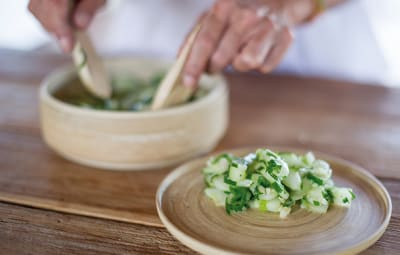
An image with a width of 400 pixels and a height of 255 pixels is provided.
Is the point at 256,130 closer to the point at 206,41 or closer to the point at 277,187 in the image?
the point at 206,41

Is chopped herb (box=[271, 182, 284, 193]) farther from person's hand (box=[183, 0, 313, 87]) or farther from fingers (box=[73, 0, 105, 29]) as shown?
fingers (box=[73, 0, 105, 29])

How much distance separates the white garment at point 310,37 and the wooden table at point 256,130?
0.20m

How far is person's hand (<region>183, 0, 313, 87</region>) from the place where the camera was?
1.15 meters

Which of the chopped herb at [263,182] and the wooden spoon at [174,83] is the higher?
the wooden spoon at [174,83]

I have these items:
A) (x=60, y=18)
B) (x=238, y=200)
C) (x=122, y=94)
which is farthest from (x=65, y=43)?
(x=238, y=200)

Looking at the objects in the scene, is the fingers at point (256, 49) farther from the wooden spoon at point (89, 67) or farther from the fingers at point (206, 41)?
the wooden spoon at point (89, 67)

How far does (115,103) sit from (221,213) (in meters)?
0.43

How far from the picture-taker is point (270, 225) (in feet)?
2.87

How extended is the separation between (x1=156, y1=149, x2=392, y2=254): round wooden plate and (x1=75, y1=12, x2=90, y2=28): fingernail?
466 millimetres

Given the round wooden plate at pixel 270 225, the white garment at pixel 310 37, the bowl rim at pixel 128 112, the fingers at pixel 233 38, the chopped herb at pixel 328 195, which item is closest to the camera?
the round wooden plate at pixel 270 225

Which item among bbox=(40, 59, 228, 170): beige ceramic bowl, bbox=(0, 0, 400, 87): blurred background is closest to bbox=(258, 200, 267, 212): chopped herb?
bbox=(40, 59, 228, 170): beige ceramic bowl

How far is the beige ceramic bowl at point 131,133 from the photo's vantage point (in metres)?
1.07

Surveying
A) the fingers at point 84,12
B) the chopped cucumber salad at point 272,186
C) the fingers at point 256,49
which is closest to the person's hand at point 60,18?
the fingers at point 84,12

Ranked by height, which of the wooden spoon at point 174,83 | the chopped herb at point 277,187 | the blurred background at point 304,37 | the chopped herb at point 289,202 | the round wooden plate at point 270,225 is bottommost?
the blurred background at point 304,37
